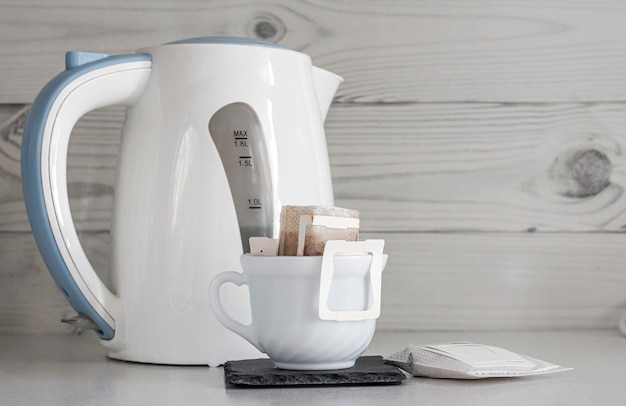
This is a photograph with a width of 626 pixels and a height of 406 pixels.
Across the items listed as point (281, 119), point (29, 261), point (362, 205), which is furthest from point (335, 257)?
point (29, 261)

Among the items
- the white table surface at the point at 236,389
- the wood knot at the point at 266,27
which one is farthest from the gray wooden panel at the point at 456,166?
the white table surface at the point at 236,389

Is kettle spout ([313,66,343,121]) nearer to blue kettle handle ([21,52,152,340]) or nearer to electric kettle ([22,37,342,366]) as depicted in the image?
electric kettle ([22,37,342,366])

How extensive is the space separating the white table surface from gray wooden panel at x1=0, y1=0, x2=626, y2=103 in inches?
13.5

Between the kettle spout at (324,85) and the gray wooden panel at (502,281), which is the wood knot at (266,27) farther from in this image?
the gray wooden panel at (502,281)

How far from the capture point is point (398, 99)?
3.59 ft

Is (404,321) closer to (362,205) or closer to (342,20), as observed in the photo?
(362,205)

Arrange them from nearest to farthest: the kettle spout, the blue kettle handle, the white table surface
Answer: the white table surface → the blue kettle handle → the kettle spout

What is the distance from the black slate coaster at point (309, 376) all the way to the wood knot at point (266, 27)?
489mm

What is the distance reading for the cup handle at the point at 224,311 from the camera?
2.41 ft

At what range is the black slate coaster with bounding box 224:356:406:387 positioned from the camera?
2.23 ft

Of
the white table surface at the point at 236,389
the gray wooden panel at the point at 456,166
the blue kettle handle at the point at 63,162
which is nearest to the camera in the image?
the white table surface at the point at 236,389

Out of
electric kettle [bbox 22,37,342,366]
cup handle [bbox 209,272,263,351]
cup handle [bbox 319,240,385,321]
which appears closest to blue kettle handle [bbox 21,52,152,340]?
electric kettle [bbox 22,37,342,366]

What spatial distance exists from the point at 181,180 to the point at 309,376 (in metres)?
0.23

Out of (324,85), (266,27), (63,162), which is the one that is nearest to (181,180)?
(63,162)
